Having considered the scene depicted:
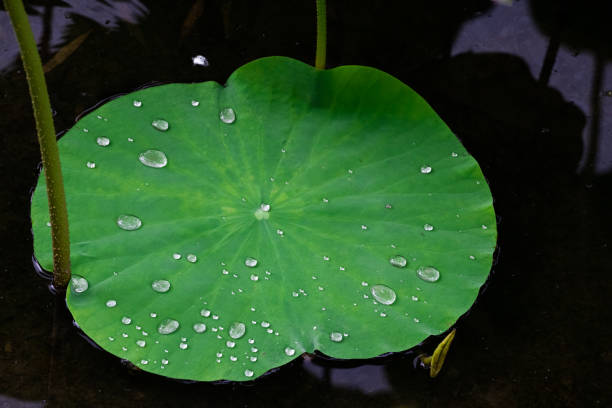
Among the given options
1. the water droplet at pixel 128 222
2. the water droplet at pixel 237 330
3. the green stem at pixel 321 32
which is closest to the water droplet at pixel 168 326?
the water droplet at pixel 237 330

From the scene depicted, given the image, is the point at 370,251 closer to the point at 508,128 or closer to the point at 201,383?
the point at 201,383

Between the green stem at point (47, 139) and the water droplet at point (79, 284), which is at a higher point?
the green stem at point (47, 139)

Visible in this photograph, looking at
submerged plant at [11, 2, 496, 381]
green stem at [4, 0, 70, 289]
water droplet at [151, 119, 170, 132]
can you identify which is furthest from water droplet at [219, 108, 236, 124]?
green stem at [4, 0, 70, 289]

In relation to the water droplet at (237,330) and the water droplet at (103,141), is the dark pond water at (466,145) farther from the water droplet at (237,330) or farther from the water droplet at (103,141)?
the water droplet at (103,141)

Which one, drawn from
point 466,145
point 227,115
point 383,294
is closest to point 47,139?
point 227,115

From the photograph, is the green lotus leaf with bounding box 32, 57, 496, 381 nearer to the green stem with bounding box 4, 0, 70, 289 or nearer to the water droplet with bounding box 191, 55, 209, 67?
the green stem with bounding box 4, 0, 70, 289

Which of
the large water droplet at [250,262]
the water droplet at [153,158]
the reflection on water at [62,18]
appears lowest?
the large water droplet at [250,262]
